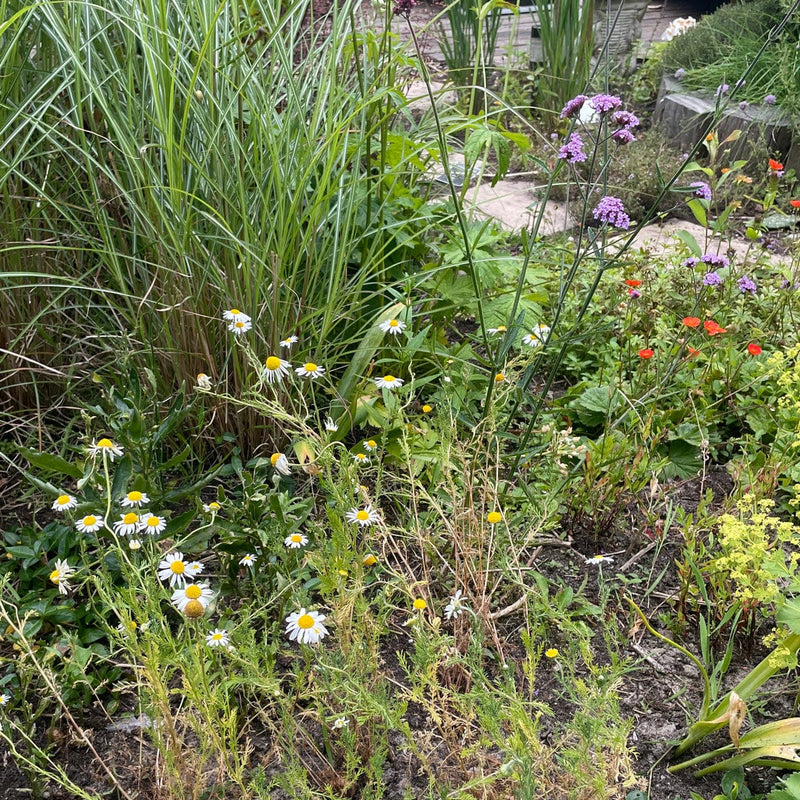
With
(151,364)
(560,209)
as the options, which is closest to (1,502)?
(151,364)

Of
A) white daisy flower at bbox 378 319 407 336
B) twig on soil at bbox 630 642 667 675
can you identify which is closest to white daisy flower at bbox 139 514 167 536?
white daisy flower at bbox 378 319 407 336

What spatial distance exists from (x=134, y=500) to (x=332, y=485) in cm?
44

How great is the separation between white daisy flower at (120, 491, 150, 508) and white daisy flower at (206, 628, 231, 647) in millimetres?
312

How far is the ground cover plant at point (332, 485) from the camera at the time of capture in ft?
4.42

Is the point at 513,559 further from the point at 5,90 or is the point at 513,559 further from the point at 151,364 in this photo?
the point at 5,90

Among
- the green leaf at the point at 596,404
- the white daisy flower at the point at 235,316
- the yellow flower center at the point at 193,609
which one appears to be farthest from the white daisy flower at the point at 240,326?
the green leaf at the point at 596,404

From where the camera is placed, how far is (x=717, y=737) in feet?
4.89

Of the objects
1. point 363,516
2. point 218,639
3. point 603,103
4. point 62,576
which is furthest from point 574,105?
point 62,576

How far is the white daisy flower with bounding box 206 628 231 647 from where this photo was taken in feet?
4.44

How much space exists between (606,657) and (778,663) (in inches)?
15.9

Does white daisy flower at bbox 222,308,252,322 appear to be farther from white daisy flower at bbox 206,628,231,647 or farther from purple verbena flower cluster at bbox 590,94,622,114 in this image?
purple verbena flower cluster at bbox 590,94,622,114

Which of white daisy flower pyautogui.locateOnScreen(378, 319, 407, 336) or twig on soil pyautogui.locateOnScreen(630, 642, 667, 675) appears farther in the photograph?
white daisy flower pyautogui.locateOnScreen(378, 319, 407, 336)

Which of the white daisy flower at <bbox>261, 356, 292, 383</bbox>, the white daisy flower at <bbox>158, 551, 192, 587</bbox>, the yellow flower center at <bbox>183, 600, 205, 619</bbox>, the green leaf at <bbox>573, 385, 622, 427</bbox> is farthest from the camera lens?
the green leaf at <bbox>573, 385, 622, 427</bbox>

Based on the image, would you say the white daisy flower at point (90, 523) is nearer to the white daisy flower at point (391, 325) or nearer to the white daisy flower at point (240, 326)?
→ the white daisy flower at point (240, 326)
